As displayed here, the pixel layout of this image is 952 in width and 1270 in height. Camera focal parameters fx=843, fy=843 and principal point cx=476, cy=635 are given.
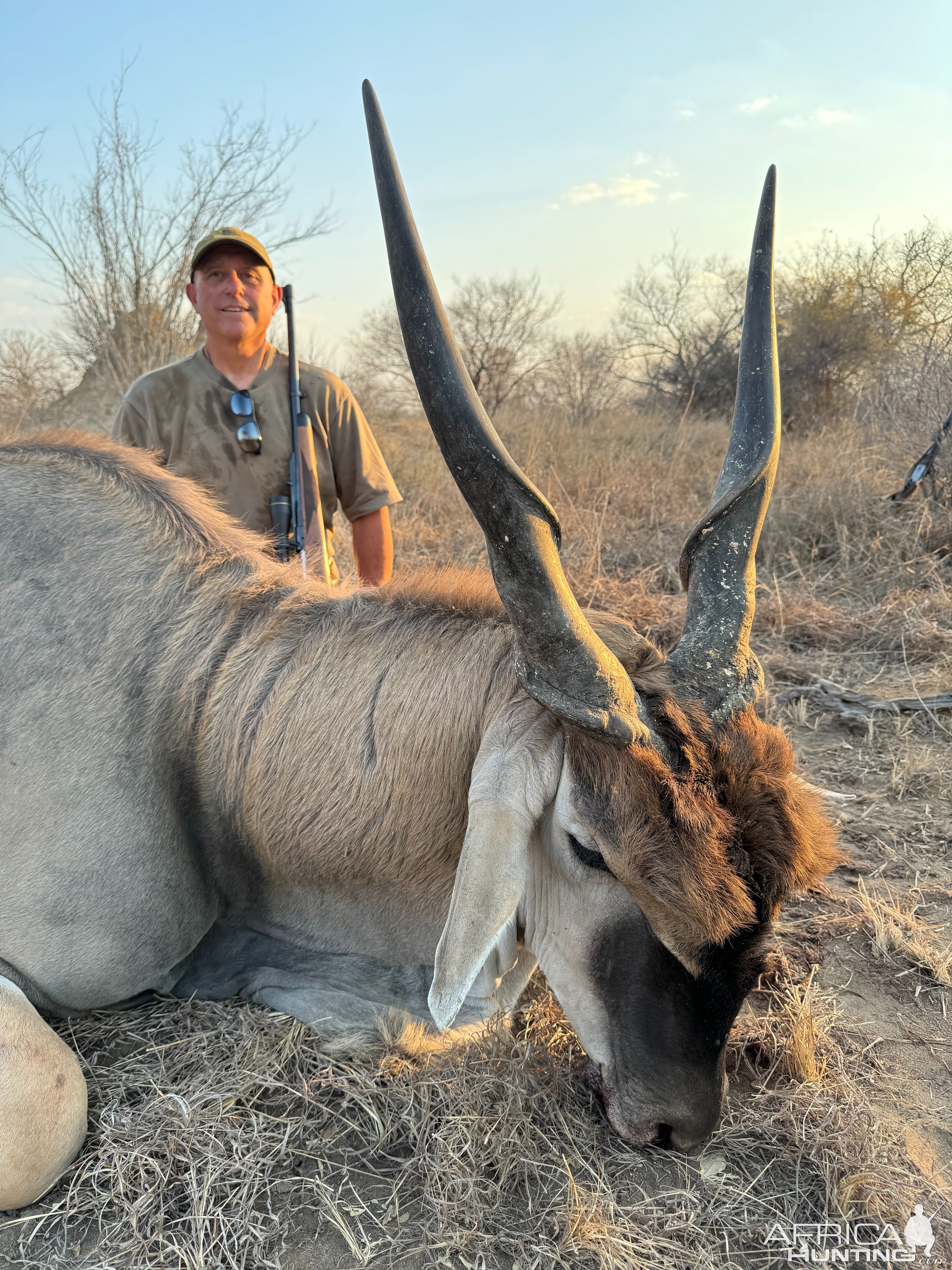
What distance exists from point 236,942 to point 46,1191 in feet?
2.59

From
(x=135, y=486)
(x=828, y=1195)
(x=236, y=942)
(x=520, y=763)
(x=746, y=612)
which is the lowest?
(x=828, y=1195)

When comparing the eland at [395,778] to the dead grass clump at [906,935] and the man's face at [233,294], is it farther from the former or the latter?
the man's face at [233,294]

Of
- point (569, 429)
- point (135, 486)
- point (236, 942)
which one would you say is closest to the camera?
point (236, 942)

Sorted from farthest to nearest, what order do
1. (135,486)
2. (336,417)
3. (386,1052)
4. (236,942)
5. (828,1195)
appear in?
1. (336,417)
2. (135,486)
3. (236,942)
4. (386,1052)
5. (828,1195)

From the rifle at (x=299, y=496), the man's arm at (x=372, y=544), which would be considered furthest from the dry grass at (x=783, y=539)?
the rifle at (x=299, y=496)

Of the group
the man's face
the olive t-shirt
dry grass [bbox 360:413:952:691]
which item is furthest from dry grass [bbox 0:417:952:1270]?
the man's face

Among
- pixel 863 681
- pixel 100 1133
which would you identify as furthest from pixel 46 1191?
pixel 863 681

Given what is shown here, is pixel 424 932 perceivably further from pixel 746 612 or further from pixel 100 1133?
pixel 746 612

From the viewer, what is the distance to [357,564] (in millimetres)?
5457

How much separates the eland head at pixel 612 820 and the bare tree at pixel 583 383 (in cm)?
1463

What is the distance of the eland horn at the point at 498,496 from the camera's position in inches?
76.4

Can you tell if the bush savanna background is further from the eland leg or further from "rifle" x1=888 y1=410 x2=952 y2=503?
"rifle" x1=888 y1=410 x2=952 y2=503

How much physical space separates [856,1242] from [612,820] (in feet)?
3.70

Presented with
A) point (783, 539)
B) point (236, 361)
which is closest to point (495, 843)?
point (236, 361)
